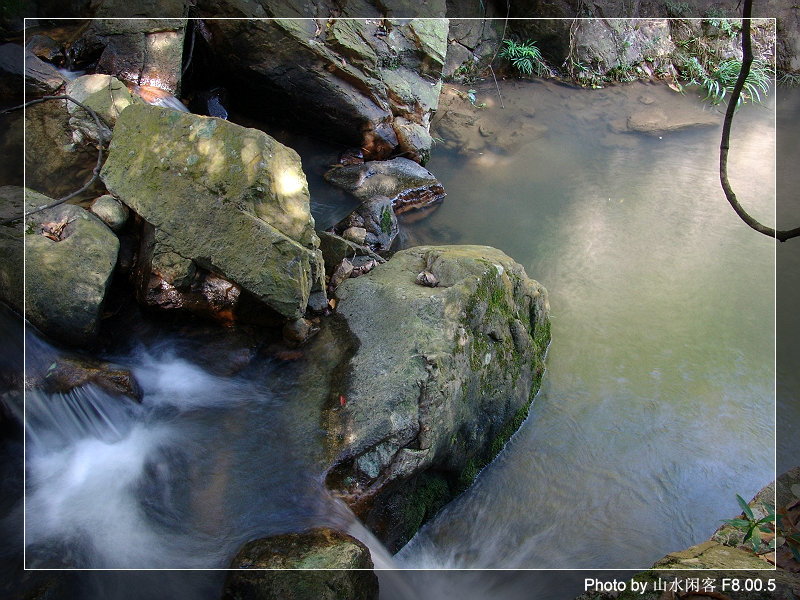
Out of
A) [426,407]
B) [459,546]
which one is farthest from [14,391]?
[459,546]

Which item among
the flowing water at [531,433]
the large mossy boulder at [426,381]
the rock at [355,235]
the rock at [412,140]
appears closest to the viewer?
the flowing water at [531,433]

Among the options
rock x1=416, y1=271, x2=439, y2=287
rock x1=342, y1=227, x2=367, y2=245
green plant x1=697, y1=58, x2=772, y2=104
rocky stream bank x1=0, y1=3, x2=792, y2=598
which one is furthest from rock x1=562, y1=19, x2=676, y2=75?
rock x1=416, y1=271, x2=439, y2=287

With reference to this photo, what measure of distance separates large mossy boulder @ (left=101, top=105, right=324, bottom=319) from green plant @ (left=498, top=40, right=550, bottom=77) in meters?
5.61

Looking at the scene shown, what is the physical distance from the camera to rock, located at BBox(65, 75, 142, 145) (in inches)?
181

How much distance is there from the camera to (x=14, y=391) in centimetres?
320

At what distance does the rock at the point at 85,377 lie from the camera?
3270 millimetres

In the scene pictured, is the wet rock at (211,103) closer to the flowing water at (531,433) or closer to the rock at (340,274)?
the flowing water at (531,433)

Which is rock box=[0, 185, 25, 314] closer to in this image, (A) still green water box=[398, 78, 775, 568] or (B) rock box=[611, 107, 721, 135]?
Result: (A) still green water box=[398, 78, 775, 568]


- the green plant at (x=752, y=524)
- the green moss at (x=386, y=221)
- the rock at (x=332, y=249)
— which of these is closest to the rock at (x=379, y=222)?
the green moss at (x=386, y=221)

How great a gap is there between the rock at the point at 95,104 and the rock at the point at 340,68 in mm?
1414

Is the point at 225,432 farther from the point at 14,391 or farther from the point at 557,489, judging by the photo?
the point at 557,489

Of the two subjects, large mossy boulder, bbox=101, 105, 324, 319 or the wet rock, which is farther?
the wet rock

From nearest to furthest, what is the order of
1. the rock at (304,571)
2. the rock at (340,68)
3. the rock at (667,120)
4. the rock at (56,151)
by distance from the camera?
the rock at (304,571) → the rock at (56,151) → the rock at (340,68) → the rock at (667,120)

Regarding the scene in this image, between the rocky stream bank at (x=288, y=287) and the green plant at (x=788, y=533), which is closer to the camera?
the green plant at (x=788, y=533)
